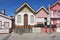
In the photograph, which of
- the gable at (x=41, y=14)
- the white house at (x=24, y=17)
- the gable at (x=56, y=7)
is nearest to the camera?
the white house at (x=24, y=17)

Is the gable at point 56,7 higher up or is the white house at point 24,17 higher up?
the gable at point 56,7

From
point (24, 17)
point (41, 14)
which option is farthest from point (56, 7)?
point (24, 17)

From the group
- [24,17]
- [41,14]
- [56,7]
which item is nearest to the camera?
[24,17]

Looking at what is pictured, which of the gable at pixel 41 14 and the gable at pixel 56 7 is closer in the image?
the gable at pixel 41 14

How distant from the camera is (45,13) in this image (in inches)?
1764

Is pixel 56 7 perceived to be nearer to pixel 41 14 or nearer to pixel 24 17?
pixel 41 14

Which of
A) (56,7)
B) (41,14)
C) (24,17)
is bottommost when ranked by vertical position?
(24,17)

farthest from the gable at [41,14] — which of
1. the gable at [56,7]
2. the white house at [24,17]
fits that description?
the gable at [56,7]

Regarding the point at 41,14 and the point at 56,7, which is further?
the point at 56,7

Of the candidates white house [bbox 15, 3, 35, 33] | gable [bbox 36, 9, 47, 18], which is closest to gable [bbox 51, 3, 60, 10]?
gable [bbox 36, 9, 47, 18]

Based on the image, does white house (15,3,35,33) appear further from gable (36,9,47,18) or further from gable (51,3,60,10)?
gable (51,3,60,10)

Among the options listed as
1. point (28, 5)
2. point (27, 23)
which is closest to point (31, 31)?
point (27, 23)

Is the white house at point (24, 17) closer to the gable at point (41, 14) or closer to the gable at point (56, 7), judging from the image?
the gable at point (41, 14)

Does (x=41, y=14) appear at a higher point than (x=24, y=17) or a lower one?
higher
